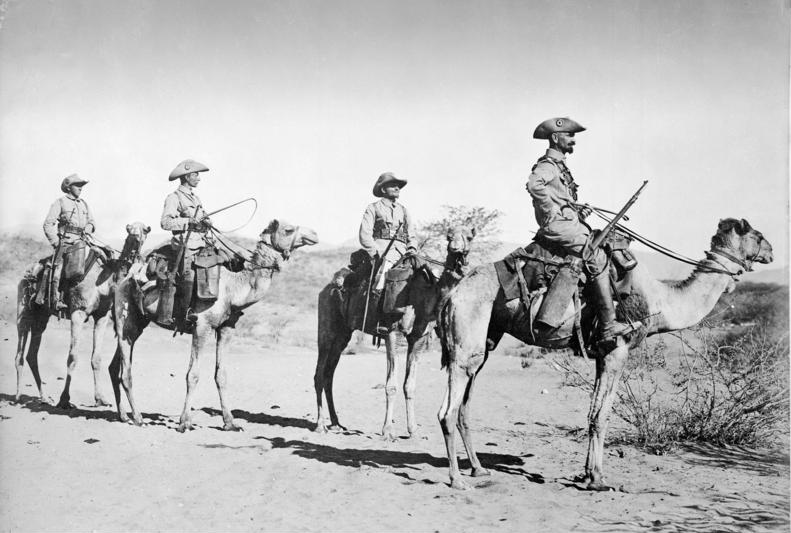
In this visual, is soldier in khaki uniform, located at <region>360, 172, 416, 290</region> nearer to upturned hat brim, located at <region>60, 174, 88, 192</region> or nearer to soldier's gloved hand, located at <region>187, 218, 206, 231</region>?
soldier's gloved hand, located at <region>187, 218, 206, 231</region>

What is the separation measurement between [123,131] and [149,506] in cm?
763

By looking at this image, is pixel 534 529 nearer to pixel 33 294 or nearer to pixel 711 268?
pixel 711 268

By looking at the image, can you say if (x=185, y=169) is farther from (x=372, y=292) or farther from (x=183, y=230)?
(x=372, y=292)

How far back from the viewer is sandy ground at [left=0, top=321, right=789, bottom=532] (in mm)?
5926

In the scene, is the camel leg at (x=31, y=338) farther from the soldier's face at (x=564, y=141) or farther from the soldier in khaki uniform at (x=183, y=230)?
the soldier's face at (x=564, y=141)

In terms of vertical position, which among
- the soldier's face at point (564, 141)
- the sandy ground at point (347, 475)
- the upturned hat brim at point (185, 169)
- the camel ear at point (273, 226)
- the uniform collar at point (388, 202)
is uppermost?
the soldier's face at point (564, 141)

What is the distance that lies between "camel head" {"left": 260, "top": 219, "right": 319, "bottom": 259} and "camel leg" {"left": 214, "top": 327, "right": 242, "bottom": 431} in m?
1.47

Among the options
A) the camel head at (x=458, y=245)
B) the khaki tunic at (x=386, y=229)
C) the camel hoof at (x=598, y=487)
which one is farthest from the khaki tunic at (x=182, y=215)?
the camel hoof at (x=598, y=487)

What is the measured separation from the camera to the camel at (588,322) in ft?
21.2

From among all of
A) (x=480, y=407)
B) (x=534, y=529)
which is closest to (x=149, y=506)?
(x=534, y=529)

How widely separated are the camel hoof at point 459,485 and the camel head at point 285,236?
4.20 m

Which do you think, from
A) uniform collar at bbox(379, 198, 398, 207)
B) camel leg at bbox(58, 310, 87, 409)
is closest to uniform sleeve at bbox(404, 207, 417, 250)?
uniform collar at bbox(379, 198, 398, 207)

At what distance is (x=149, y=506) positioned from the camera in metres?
6.34

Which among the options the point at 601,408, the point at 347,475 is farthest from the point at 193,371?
the point at 601,408
